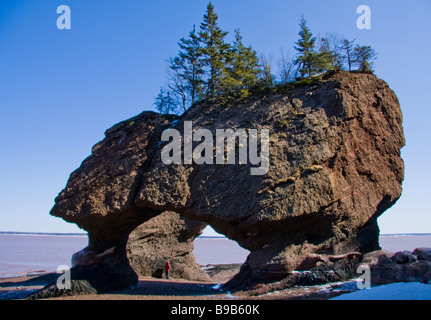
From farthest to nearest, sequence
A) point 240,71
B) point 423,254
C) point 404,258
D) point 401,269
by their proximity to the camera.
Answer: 1. point 240,71
2. point 404,258
3. point 423,254
4. point 401,269

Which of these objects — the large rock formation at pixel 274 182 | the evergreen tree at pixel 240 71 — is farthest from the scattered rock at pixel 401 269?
the evergreen tree at pixel 240 71

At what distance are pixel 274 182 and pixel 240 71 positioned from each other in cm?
825

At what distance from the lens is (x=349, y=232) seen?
16062 millimetres

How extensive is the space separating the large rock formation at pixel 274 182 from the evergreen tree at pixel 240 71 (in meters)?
1.25

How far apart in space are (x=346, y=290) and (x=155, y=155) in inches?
462

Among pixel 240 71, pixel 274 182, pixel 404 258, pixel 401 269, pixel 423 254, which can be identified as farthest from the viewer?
pixel 240 71

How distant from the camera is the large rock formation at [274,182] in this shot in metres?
15.6

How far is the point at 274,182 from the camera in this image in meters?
15.6

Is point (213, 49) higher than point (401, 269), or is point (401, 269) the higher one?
point (213, 49)

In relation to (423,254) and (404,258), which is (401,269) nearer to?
(404,258)

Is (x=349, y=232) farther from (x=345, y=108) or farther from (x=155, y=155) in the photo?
(x=155, y=155)

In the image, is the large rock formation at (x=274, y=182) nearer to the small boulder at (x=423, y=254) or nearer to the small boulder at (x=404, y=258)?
the small boulder at (x=404, y=258)

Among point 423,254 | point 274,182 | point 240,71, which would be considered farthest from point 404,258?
point 240,71

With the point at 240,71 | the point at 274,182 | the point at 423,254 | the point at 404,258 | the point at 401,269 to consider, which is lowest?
the point at 401,269
